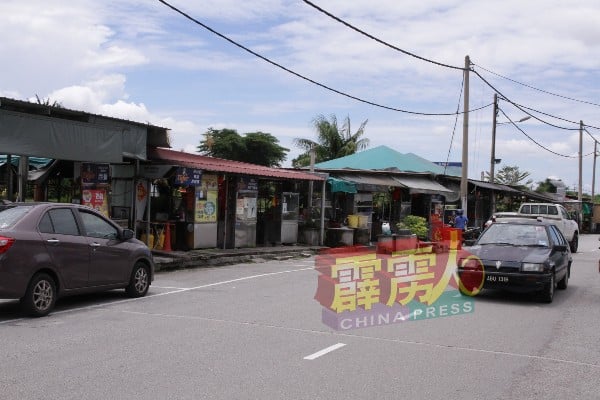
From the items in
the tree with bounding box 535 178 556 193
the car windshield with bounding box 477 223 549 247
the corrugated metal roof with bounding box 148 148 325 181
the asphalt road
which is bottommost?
the asphalt road

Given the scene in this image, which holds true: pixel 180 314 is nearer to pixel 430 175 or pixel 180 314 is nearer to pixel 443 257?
pixel 443 257

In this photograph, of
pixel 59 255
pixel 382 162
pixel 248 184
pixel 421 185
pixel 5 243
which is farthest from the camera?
pixel 382 162

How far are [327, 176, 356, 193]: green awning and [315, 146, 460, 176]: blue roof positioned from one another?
184 inches

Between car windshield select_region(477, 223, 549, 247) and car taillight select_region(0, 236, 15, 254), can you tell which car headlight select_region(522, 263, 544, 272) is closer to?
car windshield select_region(477, 223, 549, 247)

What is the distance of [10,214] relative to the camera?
8.73 meters

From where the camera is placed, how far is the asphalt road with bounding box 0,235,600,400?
5504 mm

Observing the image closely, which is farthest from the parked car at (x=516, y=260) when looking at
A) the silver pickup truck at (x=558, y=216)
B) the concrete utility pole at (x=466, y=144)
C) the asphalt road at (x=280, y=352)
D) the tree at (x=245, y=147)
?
the tree at (x=245, y=147)

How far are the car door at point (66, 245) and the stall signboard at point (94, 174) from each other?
590cm

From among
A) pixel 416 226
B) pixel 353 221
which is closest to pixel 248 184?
pixel 353 221

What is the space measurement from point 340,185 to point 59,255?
50.3 ft

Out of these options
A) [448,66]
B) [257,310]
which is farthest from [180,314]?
[448,66]

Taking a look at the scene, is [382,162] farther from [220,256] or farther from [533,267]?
[533,267]

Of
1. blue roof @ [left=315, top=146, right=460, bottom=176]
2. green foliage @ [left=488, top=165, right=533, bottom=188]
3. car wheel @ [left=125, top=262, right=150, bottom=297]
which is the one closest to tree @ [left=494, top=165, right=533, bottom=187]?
green foliage @ [left=488, top=165, right=533, bottom=188]

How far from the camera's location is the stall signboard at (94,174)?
15086mm
